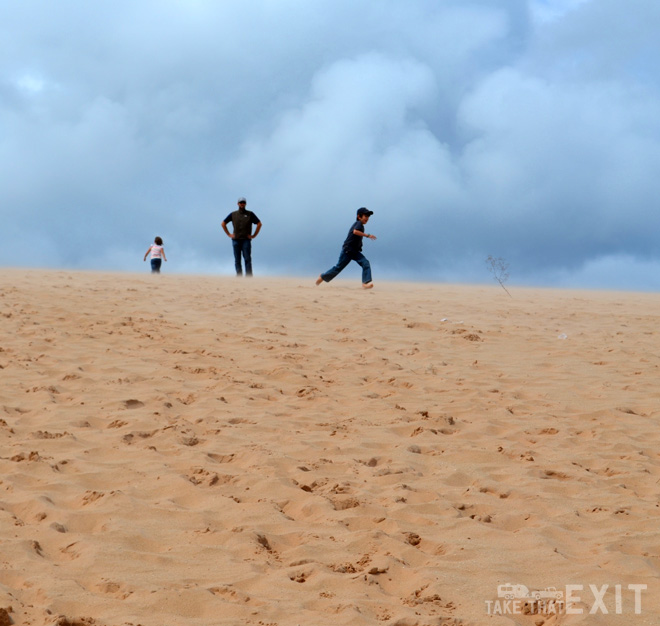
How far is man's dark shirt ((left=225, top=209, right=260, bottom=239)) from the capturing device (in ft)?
61.7

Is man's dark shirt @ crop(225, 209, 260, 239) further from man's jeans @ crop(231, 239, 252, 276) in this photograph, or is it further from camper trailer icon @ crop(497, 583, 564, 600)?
camper trailer icon @ crop(497, 583, 564, 600)

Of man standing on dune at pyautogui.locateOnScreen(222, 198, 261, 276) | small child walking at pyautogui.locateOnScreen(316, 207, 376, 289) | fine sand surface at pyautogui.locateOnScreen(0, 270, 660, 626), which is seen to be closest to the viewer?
fine sand surface at pyautogui.locateOnScreen(0, 270, 660, 626)

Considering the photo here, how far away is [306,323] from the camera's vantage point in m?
11.4

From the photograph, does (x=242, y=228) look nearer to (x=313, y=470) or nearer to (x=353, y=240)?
(x=353, y=240)

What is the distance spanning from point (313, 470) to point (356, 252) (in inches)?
445

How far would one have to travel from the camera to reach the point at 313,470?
5715mm

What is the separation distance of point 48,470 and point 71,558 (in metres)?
1.42

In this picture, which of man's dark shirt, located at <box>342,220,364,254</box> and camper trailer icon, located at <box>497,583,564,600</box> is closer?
camper trailer icon, located at <box>497,583,564,600</box>

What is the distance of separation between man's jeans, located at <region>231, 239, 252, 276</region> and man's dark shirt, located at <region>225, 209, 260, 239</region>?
223mm

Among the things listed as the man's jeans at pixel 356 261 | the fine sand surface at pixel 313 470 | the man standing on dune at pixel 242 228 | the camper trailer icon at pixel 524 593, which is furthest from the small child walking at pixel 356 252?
the camper trailer icon at pixel 524 593

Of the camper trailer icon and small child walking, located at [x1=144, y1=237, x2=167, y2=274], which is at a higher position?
small child walking, located at [x1=144, y1=237, x2=167, y2=274]

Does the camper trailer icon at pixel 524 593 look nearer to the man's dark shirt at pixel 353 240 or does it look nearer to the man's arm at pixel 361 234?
the man's arm at pixel 361 234

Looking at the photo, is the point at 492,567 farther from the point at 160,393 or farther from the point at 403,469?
the point at 160,393

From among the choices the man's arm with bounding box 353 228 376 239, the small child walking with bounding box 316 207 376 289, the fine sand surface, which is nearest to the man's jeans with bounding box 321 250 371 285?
the small child walking with bounding box 316 207 376 289
